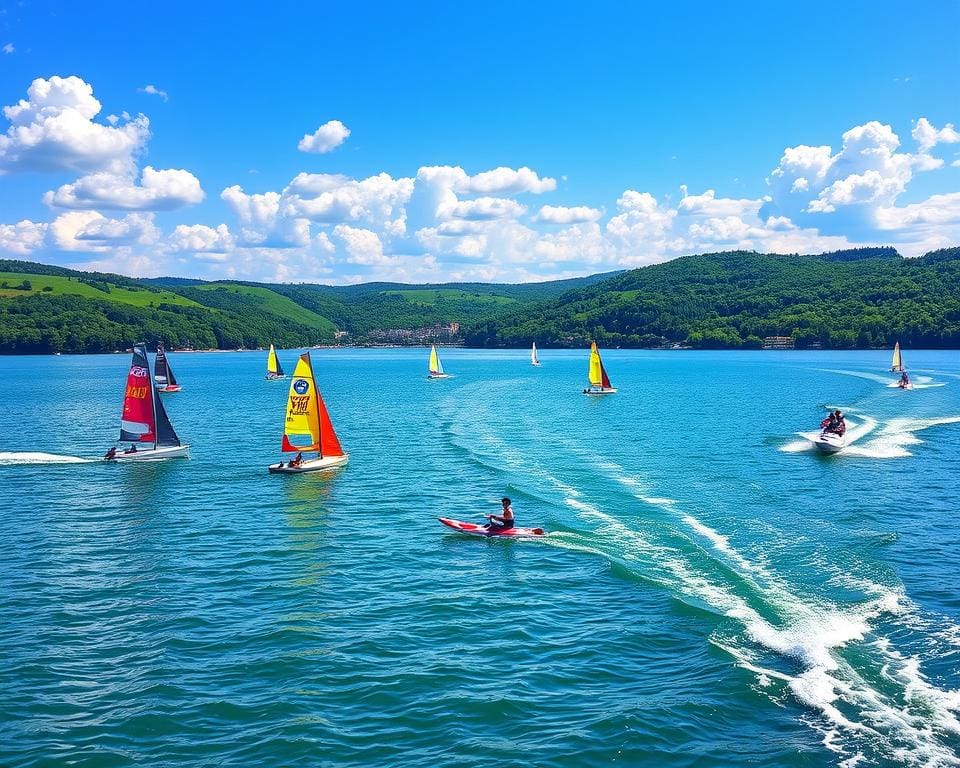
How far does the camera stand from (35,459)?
184 feet

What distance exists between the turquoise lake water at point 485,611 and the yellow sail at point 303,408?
3.39m

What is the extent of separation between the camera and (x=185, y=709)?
19359 millimetres

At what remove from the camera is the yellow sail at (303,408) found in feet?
172

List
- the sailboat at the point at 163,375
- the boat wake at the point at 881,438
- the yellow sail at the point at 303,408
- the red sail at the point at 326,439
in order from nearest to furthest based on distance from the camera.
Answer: the yellow sail at the point at 303,408, the red sail at the point at 326,439, the boat wake at the point at 881,438, the sailboat at the point at 163,375

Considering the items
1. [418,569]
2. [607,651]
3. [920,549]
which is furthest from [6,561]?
[920,549]

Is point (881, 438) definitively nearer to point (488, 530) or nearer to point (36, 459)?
point (488, 530)

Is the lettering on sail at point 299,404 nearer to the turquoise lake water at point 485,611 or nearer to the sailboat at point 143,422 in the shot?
the turquoise lake water at point 485,611

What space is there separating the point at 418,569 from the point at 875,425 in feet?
187

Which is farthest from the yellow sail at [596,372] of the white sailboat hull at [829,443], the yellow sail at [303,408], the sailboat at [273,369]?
the sailboat at [273,369]

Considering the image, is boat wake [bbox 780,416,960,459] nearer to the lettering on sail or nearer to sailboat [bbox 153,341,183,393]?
the lettering on sail

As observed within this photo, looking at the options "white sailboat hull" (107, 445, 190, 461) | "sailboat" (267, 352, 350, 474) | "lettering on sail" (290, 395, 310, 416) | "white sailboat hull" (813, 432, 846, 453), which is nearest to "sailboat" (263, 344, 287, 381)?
"white sailboat hull" (107, 445, 190, 461)

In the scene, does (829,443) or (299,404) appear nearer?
(299,404)

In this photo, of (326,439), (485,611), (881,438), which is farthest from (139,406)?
(881,438)

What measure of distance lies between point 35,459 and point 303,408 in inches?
820
